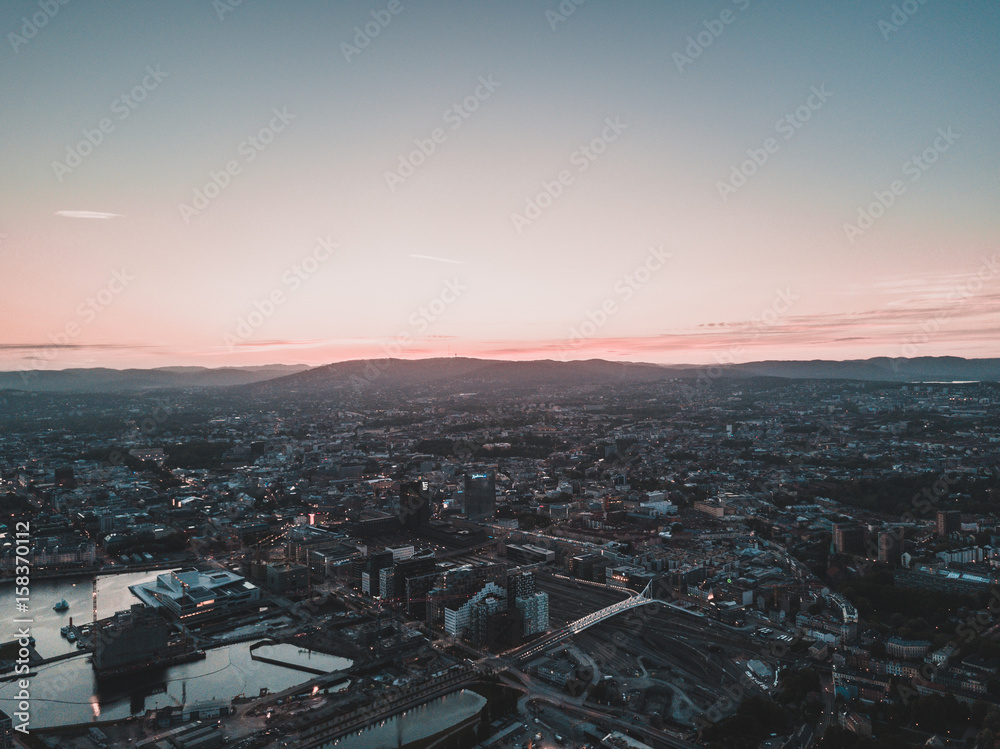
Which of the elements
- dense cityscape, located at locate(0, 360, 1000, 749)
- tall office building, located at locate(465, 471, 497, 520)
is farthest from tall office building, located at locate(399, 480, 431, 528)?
tall office building, located at locate(465, 471, 497, 520)

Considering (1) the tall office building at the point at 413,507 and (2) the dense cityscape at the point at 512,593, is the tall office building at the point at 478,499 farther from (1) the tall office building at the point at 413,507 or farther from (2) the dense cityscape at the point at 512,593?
(1) the tall office building at the point at 413,507

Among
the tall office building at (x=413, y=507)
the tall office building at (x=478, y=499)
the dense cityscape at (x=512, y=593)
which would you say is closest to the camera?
the dense cityscape at (x=512, y=593)

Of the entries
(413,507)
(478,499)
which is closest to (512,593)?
(413,507)

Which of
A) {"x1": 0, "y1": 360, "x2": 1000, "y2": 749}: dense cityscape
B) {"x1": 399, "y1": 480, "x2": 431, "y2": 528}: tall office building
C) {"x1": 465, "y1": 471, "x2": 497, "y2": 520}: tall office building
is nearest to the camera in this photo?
{"x1": 0, "y1": 360, "x2": 1000, "y2": 749}: dense cityscape

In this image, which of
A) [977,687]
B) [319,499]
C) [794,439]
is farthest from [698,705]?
[794,439]

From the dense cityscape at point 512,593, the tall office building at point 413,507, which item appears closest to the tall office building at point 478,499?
the dense cityscape at point 512,593

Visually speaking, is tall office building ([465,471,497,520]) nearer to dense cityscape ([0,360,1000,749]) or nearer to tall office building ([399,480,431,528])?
dense cityscape ([0,360,1000,749])

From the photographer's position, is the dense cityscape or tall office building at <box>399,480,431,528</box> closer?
the dense cityscape

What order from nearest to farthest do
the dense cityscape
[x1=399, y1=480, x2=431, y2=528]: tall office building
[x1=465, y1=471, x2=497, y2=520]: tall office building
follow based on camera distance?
the dense cityscape < [x1=399, y1=480, x2=431, y2=528]: tall office building < [x1=465, y1=471, x2=497, y2=520]: tall office building
